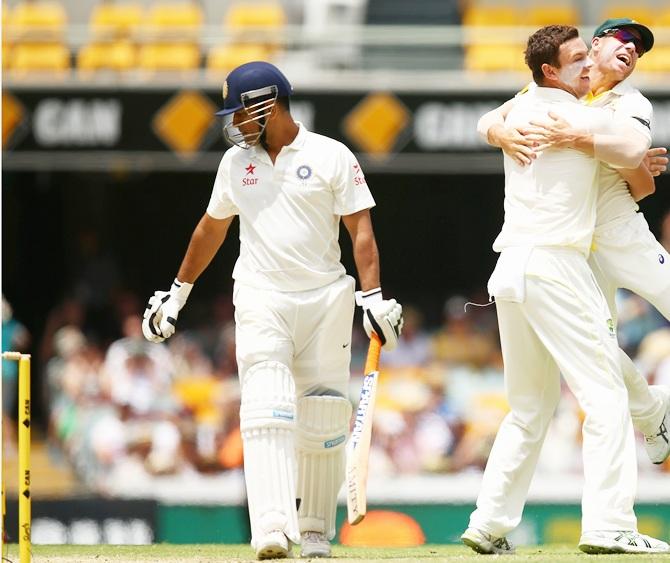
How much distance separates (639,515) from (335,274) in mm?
5093

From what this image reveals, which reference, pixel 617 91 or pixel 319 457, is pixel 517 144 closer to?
pixel 617 91

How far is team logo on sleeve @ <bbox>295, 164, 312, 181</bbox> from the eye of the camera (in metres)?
5.34

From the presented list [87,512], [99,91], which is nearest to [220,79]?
[99,91]

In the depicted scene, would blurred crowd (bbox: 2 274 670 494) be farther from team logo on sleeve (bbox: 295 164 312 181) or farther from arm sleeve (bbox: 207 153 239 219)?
team logo on sleeve (bbox: 295 164 312 181)

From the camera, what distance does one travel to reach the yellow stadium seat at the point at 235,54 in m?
11.9

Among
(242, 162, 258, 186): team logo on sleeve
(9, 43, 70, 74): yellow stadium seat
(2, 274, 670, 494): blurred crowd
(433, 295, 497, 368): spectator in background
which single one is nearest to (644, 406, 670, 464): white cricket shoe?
(242, 162, 258, 186): team logo on sleeve

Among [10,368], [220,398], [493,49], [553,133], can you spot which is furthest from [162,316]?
[493,49]

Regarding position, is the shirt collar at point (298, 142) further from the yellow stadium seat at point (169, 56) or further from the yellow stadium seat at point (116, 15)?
the yellow stadium seat at point (116, 15)

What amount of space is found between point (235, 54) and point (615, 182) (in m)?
6.98

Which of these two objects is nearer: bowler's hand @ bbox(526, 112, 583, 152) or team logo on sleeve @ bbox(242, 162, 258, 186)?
bowler's hand @ bbox(526, 112, 583, 152)

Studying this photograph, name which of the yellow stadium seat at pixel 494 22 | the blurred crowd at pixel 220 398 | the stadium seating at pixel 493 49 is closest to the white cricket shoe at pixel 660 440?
the blurred crowd at pixel 220 398

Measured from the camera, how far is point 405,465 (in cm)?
1090

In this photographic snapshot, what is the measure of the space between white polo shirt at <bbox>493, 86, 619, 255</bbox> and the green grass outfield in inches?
41.3

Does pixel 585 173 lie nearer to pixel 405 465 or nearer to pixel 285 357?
pixel 285 357
